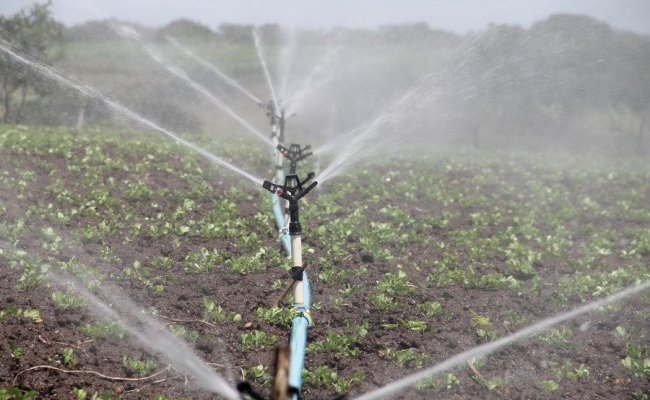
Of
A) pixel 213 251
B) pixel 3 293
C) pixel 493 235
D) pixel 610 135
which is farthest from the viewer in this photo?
pixel 610 135

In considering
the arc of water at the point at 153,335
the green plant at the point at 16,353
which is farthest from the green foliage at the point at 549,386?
the green plant at the point at 16,353

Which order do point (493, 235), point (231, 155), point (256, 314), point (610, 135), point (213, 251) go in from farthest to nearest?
point (610, 135) < point (231, 155) < point (493, 235) < point (213, 251) < point (256, 314)

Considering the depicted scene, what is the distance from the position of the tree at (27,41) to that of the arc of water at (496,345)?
21973mm

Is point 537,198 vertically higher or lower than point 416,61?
lower

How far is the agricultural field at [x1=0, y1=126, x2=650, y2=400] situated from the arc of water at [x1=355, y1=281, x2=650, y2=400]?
0.40 ft

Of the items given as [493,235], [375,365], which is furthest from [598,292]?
[375,365]

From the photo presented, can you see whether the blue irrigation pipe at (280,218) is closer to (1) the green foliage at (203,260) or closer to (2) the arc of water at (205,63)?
(1) the green foliage at (203,260)

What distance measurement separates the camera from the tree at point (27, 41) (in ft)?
79.2

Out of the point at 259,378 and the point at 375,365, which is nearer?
the point at 259,378

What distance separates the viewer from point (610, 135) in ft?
130

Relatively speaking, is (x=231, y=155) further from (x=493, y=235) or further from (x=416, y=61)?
(x=416, y=61)

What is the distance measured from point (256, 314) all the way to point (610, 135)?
38108mm

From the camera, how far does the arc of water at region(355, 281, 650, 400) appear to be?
612 centimetres

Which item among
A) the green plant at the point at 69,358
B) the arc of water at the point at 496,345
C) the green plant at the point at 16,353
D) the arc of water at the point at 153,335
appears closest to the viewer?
the green plant at the point at 16,353
